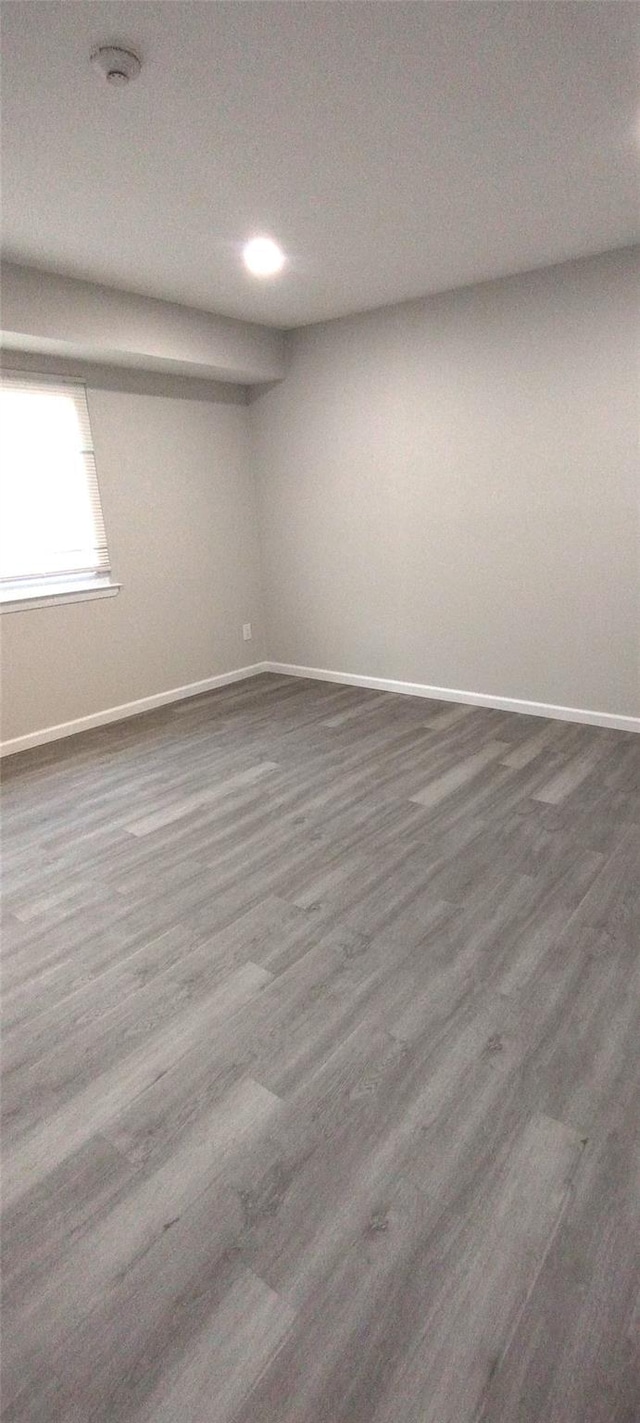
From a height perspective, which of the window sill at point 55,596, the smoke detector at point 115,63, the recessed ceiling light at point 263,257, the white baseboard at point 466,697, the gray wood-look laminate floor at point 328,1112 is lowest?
the gray wood-look laminate floor at point 328,1112

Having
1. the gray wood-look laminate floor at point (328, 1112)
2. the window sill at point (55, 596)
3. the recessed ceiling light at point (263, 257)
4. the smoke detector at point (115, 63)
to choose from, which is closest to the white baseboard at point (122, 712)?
the window sill at point (55, 596)

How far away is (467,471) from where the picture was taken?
13.2 ft

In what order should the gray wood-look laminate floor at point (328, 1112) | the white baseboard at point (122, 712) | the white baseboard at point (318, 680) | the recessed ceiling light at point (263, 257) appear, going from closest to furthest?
the gray wood-look laminate floor at point (328, 1112), the recessed ceiling light at point (263, 257), the white baseboard at point (318, 680), the white baseboard at point (122, 712)

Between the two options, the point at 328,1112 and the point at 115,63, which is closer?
the point at 328,1112

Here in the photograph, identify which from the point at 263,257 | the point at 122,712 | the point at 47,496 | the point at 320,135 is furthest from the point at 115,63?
the point at 122,712

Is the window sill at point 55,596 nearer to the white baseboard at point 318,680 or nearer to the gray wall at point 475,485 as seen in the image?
the white baseboard at point 318,680

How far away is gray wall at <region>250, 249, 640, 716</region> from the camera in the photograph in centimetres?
352

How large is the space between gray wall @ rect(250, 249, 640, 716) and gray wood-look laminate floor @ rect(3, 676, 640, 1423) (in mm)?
1204

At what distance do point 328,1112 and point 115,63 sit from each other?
2.60 metres

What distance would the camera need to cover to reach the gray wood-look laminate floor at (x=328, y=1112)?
3.58 feet

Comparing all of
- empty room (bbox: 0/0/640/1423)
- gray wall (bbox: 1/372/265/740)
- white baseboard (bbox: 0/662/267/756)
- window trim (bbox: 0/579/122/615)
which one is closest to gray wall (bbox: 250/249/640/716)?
empty room (bbox: 0/0/640/1423)

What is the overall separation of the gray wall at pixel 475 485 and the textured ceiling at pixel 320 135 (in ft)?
A: 1.56

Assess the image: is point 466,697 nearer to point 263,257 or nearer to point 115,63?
point 263,257

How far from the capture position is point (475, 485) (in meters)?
4.02
